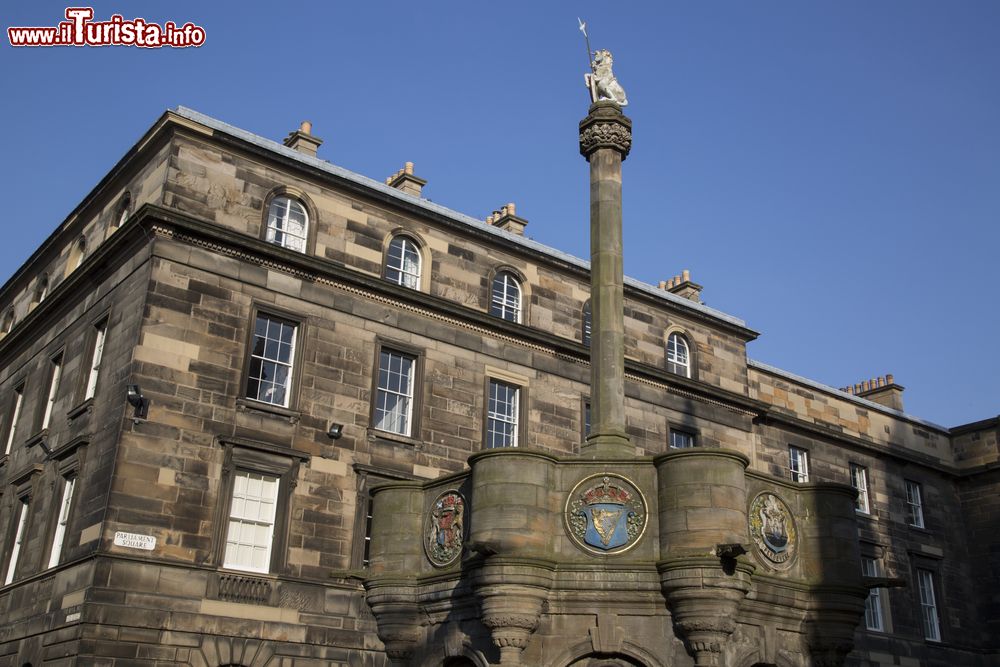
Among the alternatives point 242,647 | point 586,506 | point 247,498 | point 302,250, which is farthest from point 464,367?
point 586,506

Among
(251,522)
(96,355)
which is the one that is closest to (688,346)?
(251,522)

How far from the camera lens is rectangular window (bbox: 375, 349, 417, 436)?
22766 mm

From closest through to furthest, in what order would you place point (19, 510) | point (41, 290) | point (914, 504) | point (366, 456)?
point (366, 456)
point (19, 510)
point (41, 290)
point (914, 504)

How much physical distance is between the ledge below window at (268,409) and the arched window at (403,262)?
14.2 ft

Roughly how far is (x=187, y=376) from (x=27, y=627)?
19.3 ft

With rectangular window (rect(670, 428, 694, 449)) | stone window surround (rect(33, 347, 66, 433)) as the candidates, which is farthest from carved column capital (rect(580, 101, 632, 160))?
stone window surround (rect(33, 347, 66, 433))

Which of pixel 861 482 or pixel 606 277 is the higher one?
pixel 861 482

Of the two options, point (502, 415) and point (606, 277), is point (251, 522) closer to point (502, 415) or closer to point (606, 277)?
point (502, 415)

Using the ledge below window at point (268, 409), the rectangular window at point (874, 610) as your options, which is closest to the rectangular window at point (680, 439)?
the rectangular window at point (874, 610)

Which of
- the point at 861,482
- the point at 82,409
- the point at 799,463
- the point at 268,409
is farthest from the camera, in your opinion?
the point at 861,482

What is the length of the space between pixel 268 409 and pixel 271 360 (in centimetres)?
120

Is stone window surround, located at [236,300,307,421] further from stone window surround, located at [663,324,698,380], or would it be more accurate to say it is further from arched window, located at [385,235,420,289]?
stone window surround, located at [663,324,698,380]

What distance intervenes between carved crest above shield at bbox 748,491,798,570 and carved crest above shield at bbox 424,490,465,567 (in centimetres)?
346

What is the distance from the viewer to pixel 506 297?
25922 millimetres
